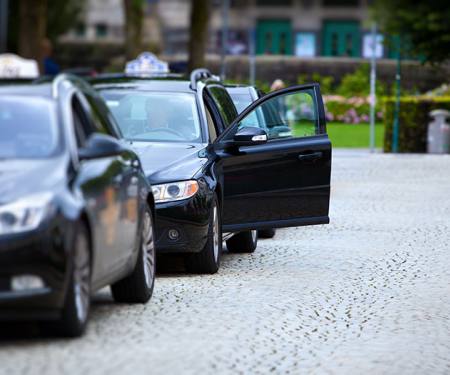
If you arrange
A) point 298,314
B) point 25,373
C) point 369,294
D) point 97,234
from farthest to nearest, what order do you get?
point 369,294
point 298,314
point 97,234
point 25,373

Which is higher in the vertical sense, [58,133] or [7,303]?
[58,133]

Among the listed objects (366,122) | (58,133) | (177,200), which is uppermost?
(58,133)

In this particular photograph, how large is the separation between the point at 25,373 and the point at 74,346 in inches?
34.6

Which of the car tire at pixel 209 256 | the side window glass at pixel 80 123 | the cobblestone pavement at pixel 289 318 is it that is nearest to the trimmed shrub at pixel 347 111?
the cobblestone pavement at pixel 289 318

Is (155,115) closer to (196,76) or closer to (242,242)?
(196,76)

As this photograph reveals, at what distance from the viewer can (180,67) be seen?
58.5 m

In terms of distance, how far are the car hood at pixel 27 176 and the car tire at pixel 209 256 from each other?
13.1 feet

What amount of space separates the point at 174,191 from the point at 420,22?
27.3 meters

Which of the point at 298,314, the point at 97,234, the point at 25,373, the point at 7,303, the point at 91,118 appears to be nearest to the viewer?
the point at 25,373

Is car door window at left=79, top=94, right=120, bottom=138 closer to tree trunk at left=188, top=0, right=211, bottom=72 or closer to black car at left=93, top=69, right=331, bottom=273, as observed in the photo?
black car at left=93, top=69, right=331, bottom=273

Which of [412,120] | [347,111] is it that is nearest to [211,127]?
[412,120]

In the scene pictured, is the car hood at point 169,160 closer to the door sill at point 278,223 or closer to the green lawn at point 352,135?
the door sill at point 278,223

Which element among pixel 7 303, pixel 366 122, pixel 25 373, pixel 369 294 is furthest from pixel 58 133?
pixel 366 122

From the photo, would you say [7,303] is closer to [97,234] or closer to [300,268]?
[97,234]
